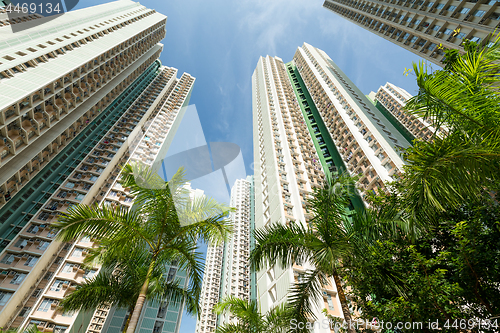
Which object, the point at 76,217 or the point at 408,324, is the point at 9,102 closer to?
the point at 76,217

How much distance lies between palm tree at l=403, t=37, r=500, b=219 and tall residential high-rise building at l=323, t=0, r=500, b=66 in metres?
14.6

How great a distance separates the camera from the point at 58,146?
93.5ft

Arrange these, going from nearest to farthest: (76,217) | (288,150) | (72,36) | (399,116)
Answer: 1. (76,217)
2. (72,36)
3. (288,150)
4. (399,116)

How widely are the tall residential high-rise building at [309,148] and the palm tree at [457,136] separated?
12.1 metres

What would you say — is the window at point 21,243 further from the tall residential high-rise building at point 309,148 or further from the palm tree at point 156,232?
the palm tree at point 156,232

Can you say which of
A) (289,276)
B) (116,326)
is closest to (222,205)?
(289,276)

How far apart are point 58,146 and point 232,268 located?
4551 centimetres

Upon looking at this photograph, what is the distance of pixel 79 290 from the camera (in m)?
6.85

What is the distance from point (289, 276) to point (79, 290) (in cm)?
1573

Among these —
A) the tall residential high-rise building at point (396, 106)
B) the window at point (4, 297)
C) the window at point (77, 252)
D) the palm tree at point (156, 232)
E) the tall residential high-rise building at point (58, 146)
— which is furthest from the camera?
the tall residential high-rise building at point (396, 106)

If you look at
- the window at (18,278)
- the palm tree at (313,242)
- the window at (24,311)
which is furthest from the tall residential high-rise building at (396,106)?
the window at (24,311)

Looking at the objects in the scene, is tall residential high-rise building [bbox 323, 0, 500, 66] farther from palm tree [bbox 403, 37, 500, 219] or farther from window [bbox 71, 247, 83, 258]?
window [bbox 71, 247, 83, 258]

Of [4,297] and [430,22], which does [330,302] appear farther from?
[430,22]

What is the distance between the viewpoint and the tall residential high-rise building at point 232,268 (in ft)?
178
